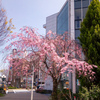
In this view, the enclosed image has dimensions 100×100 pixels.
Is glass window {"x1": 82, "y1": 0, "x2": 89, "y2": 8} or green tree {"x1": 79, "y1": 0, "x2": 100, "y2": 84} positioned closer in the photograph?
green tree {"x1": 79, "y1": 0, "x2": 100, "y2": 84}

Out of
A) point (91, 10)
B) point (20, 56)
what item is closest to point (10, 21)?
point (20, 56)

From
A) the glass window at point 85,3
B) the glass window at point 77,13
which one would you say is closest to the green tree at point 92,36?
the glass window at point 77,13

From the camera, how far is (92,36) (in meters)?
11.1

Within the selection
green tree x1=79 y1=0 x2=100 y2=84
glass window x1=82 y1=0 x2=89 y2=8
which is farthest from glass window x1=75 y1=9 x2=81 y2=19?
green tree x1=79 y1=0 x2=100 y2=84

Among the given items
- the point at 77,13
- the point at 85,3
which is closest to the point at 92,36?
the point at 77,13

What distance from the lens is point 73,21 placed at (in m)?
18.6

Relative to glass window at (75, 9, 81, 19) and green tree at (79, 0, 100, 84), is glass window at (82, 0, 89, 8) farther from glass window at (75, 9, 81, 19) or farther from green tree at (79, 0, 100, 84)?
green tree at (79, 0, 100, 84)

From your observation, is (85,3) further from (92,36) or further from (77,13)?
(92,36)

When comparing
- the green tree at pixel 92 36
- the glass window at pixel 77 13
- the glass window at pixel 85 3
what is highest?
the glass window at pixel 85 3

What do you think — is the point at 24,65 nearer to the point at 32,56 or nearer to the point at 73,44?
the point at 32,56

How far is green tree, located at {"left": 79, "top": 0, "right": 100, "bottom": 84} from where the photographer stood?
10734mm

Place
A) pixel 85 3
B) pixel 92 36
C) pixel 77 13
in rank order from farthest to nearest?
pixel 77 13 → pixel 85 3 → pixel 92 36

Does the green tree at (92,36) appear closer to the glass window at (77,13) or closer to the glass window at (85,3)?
the glass window at (77,13)

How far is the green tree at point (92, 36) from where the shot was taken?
35.2 ft
